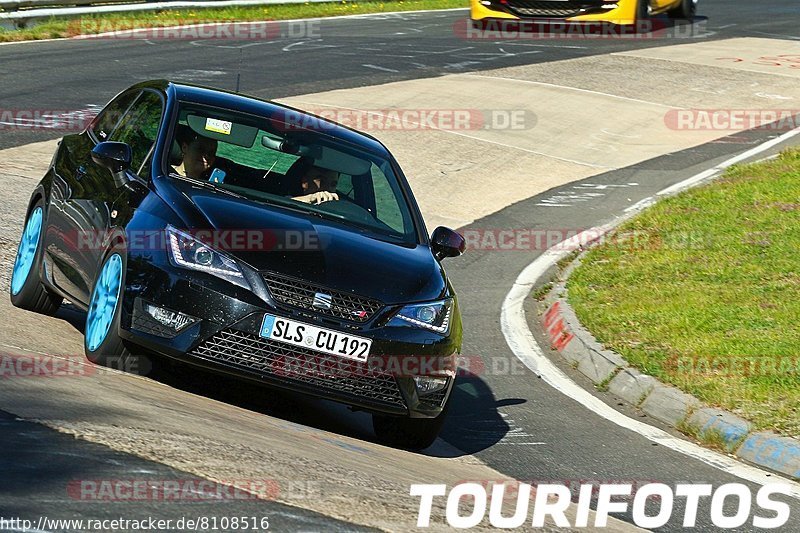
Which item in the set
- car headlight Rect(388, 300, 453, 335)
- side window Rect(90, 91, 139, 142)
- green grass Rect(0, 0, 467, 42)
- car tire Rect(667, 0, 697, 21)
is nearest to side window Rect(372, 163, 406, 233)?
car headlight Rect(388, 300, 453, 335)

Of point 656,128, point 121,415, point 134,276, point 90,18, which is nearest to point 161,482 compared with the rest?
point 121,415

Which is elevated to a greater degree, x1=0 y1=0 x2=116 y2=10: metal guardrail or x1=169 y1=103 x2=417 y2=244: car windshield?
x1=169 y1=103 x2=417 y2=244: car windshield

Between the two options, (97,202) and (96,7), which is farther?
(96,7)

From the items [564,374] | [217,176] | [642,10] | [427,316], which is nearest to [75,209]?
[217,176]

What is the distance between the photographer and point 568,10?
23.8 m

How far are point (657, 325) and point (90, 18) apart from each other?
17944mm

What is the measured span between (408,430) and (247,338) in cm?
124

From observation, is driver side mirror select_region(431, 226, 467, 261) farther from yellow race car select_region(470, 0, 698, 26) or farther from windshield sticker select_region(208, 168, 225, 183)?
yellow race car select_region(470, 0, 698, 26)

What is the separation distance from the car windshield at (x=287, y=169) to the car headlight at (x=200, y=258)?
0.79 m

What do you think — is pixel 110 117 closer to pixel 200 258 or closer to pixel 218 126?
pixel 218 126

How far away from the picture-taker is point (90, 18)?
2497 centimetres

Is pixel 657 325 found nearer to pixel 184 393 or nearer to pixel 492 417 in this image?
pixel 492 417

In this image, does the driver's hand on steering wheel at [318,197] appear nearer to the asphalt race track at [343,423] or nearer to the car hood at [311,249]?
the car hood at [311,249]

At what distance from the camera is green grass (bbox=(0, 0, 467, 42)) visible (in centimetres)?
2362
